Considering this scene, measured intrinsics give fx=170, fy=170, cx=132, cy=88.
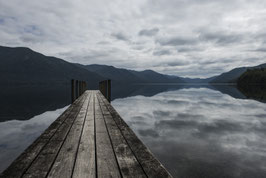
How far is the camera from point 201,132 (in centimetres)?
1038

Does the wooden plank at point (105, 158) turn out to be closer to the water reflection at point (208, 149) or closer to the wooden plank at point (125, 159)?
the wooden plank at point (125, 159)

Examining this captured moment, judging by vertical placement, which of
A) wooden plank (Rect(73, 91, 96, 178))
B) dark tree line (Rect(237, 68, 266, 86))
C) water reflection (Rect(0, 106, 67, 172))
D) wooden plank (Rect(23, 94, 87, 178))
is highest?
dark tree line (Rect(237, 68, 266, 86))

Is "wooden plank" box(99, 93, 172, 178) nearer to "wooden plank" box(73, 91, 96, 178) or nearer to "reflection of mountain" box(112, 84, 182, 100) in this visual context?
"wooden plank" box(73, 91, 96, 178)

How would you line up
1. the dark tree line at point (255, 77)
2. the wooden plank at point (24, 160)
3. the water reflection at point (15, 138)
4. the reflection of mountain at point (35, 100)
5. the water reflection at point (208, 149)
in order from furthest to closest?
the dark tree line at point (255, 77) → the reflection of mountain at point (35, 100) → the water reflection at point (15, 138) → the water reflection at point (208, 149) → the wooden plank at point (24, 160)

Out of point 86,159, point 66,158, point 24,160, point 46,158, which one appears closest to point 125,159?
point 86,159

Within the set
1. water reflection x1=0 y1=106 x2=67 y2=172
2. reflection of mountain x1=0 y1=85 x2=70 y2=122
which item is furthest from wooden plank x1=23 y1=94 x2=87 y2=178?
reflection of mountain x1=0 y1=85 x2=70 y2=122

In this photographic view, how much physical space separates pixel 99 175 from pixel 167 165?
13.0 ft

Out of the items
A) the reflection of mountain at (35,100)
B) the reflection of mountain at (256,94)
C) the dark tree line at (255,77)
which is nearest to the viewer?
the reflection of mountain at (35,100)

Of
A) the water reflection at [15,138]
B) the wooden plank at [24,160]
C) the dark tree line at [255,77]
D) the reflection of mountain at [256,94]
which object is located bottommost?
the water reflection at [15,138]

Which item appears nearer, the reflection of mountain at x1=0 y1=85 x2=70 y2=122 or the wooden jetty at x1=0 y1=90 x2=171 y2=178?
the wooden jetty at x1=0 y1=90 x2=171 y2=178

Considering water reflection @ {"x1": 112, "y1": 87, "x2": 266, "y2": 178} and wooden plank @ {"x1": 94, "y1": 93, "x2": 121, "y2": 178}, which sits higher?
wooden plank @ {"x1": 94, "y1": 93, "x2": 121, "y2": 178}

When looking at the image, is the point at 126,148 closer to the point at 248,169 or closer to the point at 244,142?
the point at 248,169

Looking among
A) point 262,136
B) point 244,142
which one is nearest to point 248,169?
point 244,142

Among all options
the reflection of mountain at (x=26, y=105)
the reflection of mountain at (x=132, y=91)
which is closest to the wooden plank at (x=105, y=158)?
the reflection of mountain at (x=26, y=105)
